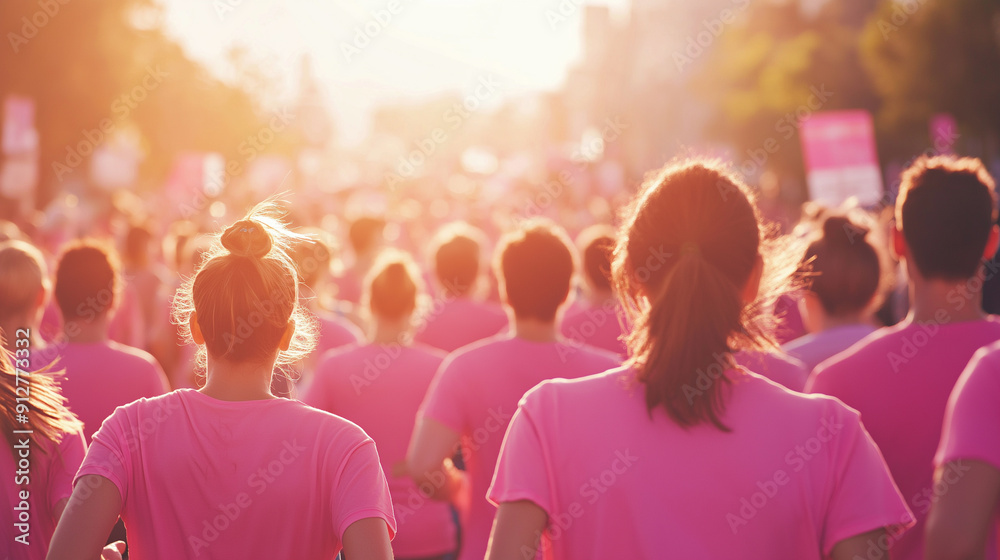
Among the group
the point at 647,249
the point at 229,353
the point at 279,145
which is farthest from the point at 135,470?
the point at 279,145

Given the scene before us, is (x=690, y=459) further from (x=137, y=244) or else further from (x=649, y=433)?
(x=137, y=244)

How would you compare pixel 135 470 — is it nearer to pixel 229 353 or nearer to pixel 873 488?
pixel 229 353

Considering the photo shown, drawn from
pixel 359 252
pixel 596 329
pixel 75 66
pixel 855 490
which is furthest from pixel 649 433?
pixel 75 66

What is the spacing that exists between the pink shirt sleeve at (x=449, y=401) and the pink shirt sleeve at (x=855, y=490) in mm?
1960

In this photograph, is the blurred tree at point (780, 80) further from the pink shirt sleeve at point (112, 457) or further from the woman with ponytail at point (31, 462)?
the pink shirt sleeve at point (112, 457)

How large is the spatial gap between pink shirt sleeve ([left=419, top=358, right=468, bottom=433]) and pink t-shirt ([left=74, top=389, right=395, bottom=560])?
152cm

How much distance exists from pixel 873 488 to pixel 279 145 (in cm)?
7284

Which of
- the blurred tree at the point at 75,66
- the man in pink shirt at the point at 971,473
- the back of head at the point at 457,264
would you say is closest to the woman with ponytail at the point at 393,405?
the back of head at the point at 457,264

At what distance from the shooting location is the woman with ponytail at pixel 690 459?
7.13 ft

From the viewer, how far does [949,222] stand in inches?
126

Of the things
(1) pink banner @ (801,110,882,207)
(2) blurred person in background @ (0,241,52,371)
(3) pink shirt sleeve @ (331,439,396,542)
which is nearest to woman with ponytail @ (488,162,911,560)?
(3) pink shirt sleeve @ (331,439,396,542)

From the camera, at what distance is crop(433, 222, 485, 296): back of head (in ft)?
21.4

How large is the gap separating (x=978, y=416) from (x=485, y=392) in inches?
77.5

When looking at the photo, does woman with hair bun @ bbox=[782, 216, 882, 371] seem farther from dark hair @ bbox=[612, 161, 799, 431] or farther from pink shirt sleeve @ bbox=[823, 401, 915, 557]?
pink shirt sleeve @ bbox=[823, 401, 915, 557]
